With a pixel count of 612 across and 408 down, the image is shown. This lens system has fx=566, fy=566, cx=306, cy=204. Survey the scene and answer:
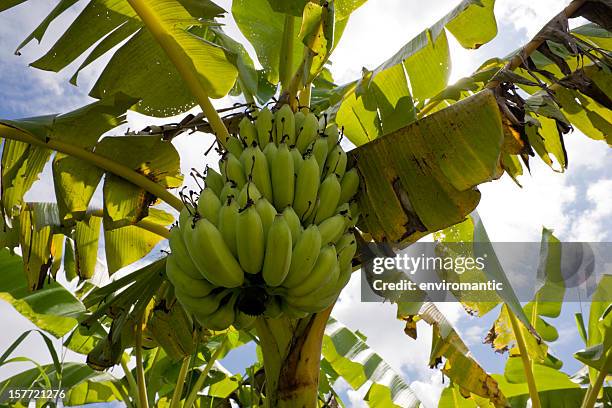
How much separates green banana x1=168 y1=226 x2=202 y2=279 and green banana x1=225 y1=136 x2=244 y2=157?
11.5 inches

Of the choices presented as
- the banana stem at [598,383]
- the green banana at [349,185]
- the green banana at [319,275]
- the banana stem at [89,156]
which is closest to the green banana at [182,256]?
the green banana at [319,275]

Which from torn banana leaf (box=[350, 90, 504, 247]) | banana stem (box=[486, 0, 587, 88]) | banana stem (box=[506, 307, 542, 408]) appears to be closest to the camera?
torn banana leaf (box=[350, 90, 504, 247])

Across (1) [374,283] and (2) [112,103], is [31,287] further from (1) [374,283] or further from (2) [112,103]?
(1) [374,283]

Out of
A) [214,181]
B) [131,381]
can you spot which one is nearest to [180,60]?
[214,181]

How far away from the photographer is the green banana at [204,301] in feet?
4.43

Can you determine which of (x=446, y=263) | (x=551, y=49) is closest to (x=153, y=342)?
(x=446, y=263)

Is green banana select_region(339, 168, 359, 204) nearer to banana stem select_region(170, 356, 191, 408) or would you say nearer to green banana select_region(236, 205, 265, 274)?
green banana select_region(236, 205, 265, 274)

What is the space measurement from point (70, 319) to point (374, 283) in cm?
156

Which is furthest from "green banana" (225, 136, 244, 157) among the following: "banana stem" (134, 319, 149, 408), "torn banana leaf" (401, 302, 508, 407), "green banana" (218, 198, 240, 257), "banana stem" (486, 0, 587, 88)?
"torn banana leaf" (401, 302, 508, 407)

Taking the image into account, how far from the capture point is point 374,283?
2186 millimetres

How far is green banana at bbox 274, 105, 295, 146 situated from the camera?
1.54 meters

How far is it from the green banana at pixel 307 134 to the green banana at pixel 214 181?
0.75 feet

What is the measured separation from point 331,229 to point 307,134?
0.31m

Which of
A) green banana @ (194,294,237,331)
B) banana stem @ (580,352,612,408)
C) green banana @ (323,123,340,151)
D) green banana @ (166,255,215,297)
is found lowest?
banana stem @ (580,352,612,408)
